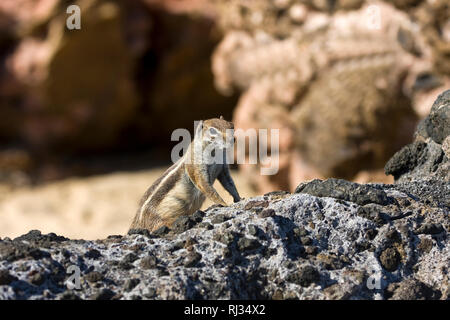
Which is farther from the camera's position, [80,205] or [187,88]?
[187,88]

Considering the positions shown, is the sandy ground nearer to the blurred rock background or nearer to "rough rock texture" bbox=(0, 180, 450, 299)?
the blurred rock background

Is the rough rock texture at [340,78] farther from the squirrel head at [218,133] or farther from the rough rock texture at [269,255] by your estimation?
the rough rock texture at [269,255]

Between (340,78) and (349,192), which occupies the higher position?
(340,78)

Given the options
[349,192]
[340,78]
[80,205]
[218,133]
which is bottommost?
[349,192]

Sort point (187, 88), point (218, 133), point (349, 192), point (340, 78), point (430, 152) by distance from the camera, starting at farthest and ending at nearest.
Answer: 1. point (187, 88)
2. point (340, 78)
3. point (218, 133)
4. point (430, 152)
5. point (349, 192)

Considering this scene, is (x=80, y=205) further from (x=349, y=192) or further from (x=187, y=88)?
(x=349, y=192)

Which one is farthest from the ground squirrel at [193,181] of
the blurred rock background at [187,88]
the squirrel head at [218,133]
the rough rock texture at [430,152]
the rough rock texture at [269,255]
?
the blurred rock background at [187,88]

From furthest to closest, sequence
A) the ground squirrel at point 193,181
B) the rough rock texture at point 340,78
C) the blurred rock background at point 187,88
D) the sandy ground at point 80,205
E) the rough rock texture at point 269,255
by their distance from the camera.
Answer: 1. the sandy ground at point 80,205
2. the blurred rock background at point 187,88
3. the rough rock texture at point 340,78
4. the ground squirrel at point 193,181
5. the rough rock texture at point 269,255

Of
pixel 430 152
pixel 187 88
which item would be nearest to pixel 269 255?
pixel 430 152
